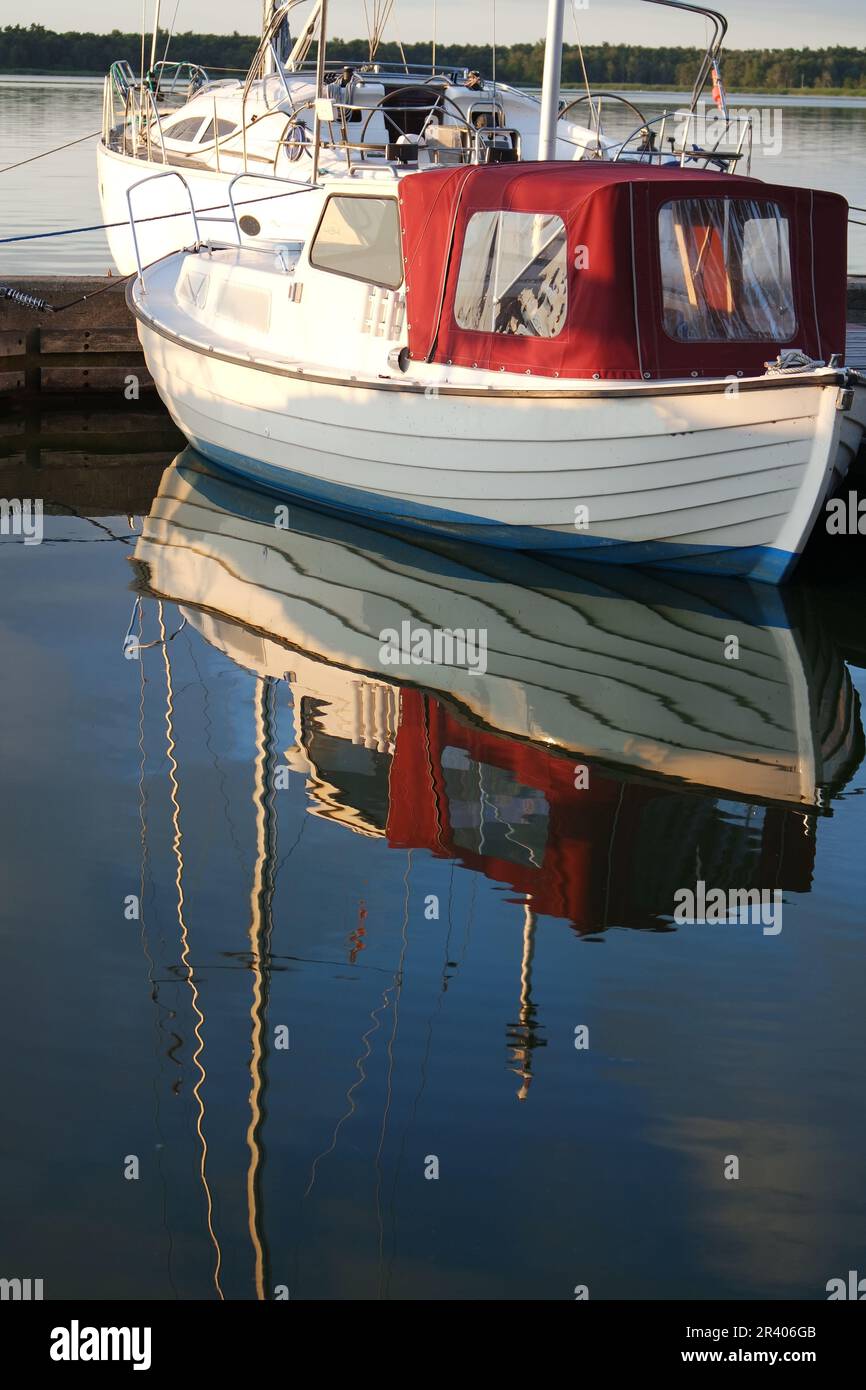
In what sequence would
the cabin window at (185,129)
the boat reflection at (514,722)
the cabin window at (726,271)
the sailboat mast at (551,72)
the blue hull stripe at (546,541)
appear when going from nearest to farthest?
the boat reflection at (514,722) < the cabin window at (726,271) < the blue hull stripe at (546,541) < the sailboat mast at (551,72) < the cabin window at (185,129)

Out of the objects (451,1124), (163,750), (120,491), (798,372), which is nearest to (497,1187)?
(451,1124)

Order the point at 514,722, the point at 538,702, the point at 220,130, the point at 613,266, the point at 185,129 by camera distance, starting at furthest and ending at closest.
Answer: the point at 185,129
the point at 220,130
the point at 613,266
the point at 538,702
the point at 514,722

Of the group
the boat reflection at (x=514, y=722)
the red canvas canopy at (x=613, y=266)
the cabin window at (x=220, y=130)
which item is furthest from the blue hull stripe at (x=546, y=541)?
the cabin window at (x=220, y=130)

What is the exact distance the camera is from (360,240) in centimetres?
1128

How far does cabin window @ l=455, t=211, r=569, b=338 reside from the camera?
33.4ft

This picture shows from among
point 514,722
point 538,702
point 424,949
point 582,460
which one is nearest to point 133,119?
point 582,460

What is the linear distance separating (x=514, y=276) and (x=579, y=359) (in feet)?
2.62

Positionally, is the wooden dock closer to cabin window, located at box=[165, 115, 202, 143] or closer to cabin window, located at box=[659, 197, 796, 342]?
cabin window, located at box=[165, 115, 202, 143]

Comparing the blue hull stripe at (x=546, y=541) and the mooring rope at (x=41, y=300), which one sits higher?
the mooring rope at (x=41, y=300)

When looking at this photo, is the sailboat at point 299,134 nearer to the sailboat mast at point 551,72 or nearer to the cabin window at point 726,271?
the sailboat mast at point 551,72

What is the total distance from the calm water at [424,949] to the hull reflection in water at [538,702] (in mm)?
28

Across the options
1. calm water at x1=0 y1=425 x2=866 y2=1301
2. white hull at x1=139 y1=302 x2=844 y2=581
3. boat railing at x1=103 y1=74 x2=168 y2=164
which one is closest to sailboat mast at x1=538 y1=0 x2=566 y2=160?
white hull at x1=139 y1=302 x2=844 y2=581

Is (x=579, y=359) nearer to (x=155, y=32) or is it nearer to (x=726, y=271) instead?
(x=726, y=271)

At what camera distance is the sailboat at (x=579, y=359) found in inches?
390
